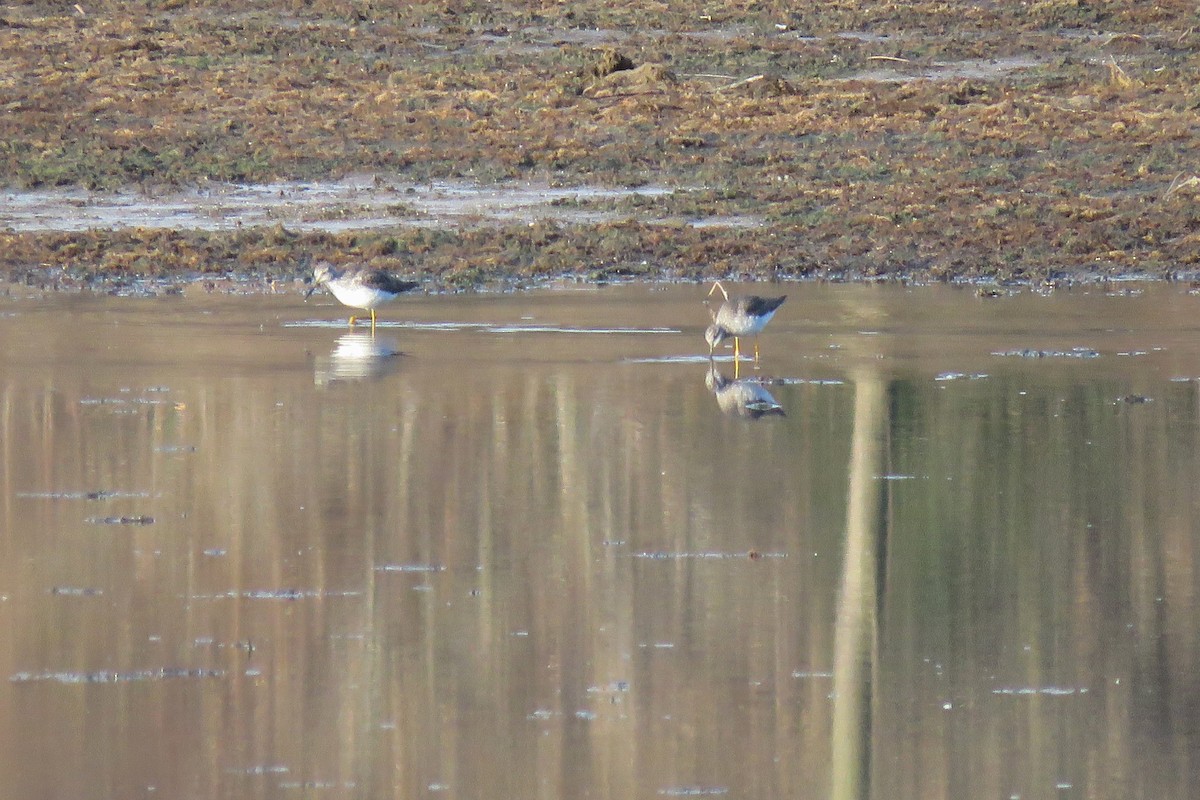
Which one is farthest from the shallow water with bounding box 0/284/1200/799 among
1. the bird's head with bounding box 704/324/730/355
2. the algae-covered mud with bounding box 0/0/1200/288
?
the algae-covered mud with bounding box 0/0/1200/288

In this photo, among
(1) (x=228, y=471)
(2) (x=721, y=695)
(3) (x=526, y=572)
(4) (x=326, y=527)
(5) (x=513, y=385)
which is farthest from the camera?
(5) (x=513, y=385)

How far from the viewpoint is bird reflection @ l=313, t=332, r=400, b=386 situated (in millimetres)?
10609

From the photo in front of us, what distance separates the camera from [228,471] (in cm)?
815

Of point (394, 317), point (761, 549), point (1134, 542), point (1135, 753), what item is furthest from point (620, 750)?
point (394, 317)

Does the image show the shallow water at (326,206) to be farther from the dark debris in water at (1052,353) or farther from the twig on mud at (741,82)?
the dark debris in water at (1052,353)

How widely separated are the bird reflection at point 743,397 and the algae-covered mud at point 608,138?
16.8 feet

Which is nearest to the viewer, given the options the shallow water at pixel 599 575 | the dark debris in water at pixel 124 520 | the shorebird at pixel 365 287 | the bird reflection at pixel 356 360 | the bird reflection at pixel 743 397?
the shallow water at pixel 599 575

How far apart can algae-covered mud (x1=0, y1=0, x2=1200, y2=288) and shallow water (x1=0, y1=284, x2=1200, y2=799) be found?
4.93 m

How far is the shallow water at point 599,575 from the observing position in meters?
5.08

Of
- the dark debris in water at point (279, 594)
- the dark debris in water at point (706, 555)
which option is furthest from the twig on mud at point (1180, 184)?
the dark debris in water at point (279, 594)

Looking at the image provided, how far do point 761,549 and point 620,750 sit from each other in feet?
6.32

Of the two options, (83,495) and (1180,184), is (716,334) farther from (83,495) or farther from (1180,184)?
(1180,184)

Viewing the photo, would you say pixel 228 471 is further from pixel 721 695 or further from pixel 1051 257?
pixel 1051 257

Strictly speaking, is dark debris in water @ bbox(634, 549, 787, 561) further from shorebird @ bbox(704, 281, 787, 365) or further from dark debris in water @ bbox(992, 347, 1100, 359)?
dark debris in water @ bbox(992, 347, 1100, 359)
